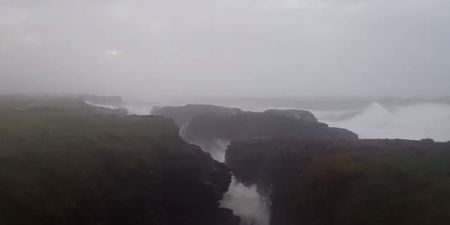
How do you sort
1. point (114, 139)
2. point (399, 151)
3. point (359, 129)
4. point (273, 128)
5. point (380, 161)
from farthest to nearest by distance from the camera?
point (359, 129), point (273, 128), point (114, 139), point (399, 151), point (380, 161)

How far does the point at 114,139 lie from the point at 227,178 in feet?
31.8

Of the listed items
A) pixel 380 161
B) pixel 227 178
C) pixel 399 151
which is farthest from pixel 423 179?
pixel 227 178

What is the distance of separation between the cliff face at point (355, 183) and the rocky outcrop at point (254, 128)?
20.4 meters

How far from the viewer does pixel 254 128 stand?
67.0 m

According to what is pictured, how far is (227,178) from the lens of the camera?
41.1 metres

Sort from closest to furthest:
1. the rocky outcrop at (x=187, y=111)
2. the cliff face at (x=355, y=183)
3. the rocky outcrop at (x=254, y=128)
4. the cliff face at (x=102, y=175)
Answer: the cliff face at (x=355, y=183)
the cliff face at (x=102, y=175)
the rocky outcrop at (x=254, y=128)
the rocky outcrop at (x=187, y=111)

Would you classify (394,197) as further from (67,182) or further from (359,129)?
(359,129)

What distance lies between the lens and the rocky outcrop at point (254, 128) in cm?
6425

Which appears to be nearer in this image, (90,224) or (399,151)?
(90,224)

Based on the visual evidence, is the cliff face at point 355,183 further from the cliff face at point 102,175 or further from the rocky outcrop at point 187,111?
the rocky outcrop at point 187,111

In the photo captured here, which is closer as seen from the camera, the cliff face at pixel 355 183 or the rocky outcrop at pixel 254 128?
the cliff face at pixel 355 183

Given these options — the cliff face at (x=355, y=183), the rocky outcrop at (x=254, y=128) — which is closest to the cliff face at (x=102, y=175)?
the cliff face at (x=355, y=183)

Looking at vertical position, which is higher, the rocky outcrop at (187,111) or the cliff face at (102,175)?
the rocky outcrop at (187,111)

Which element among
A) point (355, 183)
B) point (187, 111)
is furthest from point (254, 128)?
point (355, 183)
